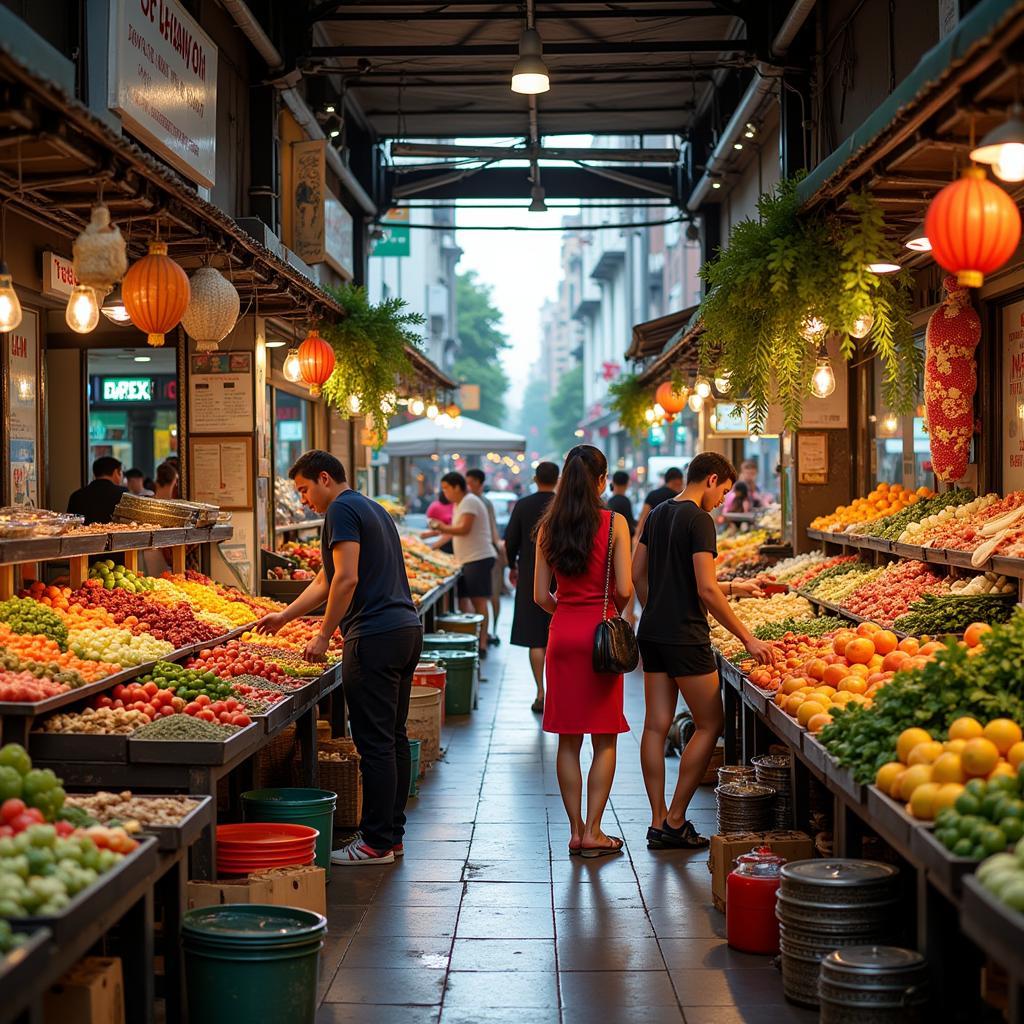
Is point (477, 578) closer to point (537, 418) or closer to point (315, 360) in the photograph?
point (315, 360)

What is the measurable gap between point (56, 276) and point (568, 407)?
8606cm

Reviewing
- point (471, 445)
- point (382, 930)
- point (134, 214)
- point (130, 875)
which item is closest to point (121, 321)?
point (134, 214)

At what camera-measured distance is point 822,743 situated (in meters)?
5.86

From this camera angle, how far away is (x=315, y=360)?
11.0 meters

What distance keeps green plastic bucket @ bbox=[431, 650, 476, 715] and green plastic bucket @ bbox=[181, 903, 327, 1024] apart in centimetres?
753

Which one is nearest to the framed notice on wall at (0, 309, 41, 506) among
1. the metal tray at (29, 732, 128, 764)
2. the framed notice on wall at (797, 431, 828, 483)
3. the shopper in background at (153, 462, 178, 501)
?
the shopper in background at (153, 462, 178, 501)

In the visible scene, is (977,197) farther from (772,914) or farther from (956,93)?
(772,914)

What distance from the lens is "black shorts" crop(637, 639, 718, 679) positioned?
7.55 m

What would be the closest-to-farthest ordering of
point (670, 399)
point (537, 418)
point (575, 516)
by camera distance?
point (575, 516) → point (670, 399) → point (537, 418)

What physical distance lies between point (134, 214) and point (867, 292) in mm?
3876

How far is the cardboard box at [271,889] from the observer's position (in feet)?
17.5

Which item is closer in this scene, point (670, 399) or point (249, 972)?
point (249, 972)

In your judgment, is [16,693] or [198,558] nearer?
[16,693]

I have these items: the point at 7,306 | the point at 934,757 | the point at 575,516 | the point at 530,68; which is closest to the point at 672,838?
the point at 575,516
